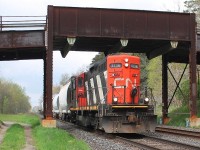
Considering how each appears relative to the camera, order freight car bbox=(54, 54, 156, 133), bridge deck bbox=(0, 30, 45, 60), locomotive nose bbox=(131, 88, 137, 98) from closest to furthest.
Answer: freight car bbox=(54, 54, 156, 133)
locomotive nose bbox=(131, 88, 137, 98)
bridge deck bbox=(0, 30, 45, 60)

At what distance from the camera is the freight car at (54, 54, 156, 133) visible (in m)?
19.1

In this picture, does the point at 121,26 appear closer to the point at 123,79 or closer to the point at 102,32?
the point at 102,32

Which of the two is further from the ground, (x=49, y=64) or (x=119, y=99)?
(x=49, y=64)

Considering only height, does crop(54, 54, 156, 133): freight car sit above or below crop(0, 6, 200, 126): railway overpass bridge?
below

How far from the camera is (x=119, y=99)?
65.7 ft

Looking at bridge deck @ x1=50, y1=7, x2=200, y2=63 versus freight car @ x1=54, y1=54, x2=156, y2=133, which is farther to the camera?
bridge deck @ x1=50, y1=7, x2=200, y2=63

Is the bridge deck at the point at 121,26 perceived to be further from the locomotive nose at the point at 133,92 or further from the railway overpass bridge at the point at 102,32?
the locomotive nose at the point at 133,92

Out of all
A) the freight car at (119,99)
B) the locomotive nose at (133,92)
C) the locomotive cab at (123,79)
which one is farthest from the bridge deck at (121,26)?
the locomotive nose at (133,92)

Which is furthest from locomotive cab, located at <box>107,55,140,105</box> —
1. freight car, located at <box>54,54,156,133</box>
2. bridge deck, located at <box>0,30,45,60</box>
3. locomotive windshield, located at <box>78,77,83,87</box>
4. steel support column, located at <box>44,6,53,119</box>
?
bridge deck, located at <box>0,30,45,60</box>

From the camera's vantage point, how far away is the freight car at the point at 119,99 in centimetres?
1909

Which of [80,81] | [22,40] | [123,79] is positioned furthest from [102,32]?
[123,79]

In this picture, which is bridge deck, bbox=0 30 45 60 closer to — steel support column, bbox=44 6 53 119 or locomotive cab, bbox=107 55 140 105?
steel support column, bbox=44 6 53 119

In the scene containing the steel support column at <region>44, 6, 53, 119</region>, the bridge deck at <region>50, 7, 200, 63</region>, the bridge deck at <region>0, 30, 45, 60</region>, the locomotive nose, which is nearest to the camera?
the locomotive nose

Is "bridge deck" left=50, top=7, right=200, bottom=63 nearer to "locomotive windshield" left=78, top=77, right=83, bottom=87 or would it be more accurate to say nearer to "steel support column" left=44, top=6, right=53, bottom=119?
"steel support column" left=44, top=6, right=53, bottom=119
